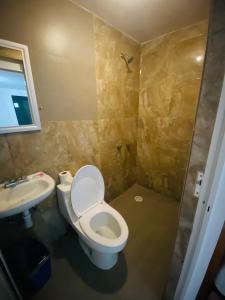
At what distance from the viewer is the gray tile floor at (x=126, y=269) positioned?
112 cm

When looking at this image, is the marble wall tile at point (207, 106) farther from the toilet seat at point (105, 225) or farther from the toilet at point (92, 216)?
the toilet at point (92, 216)

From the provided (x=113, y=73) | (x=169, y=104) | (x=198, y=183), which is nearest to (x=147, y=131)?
(x=169, y=104)

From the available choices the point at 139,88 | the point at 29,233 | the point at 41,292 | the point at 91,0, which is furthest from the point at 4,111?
the point at 139,88

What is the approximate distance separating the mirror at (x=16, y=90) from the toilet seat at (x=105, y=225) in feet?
3.26

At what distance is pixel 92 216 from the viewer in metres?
1.38

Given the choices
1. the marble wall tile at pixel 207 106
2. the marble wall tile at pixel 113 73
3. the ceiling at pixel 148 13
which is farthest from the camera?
the marble wall tile at pixel 113 73

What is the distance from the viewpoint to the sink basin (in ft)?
3.01

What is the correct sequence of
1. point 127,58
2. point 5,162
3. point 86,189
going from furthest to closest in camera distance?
point 127,58
point 86,189
point 5,162

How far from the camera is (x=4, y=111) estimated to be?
1048 millimetres

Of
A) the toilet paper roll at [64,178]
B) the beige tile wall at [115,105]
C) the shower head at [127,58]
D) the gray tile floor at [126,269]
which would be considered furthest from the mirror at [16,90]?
the gray tile floor at [126,269]

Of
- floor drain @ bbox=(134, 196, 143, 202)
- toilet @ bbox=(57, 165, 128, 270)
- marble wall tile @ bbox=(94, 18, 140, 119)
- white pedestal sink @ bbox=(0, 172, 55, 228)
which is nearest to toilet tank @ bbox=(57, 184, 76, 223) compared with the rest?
toilet @ bbox=(57, 165, 128, 270)

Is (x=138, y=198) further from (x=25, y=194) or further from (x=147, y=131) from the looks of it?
(x=25, y=194)

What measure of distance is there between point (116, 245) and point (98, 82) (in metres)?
1.66

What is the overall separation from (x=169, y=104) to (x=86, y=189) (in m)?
1.62
